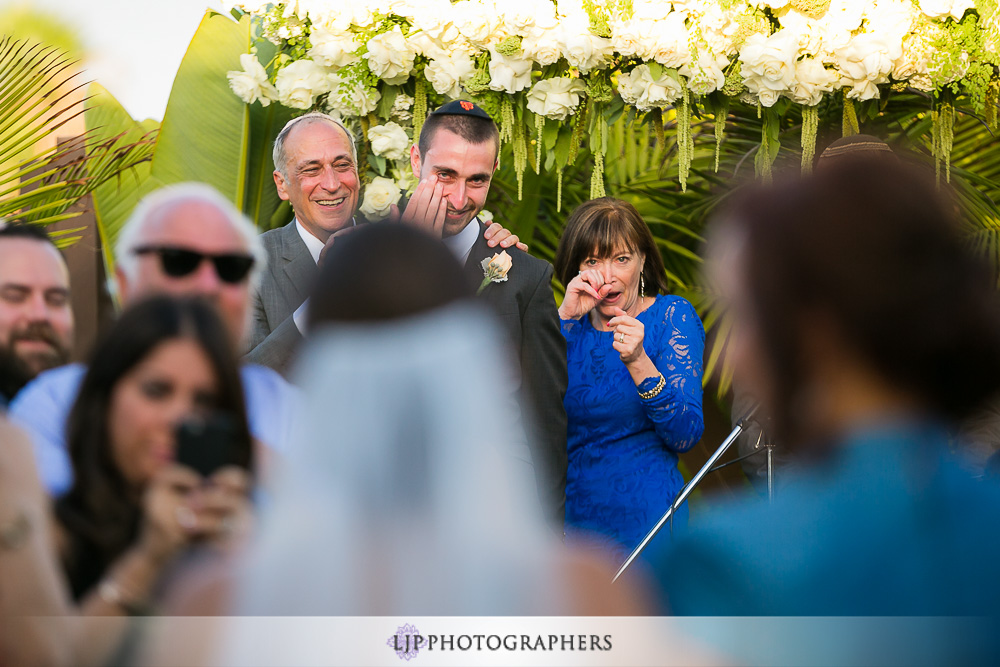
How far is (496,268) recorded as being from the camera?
1.88 meters

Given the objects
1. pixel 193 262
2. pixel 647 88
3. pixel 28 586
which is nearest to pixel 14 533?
pixel 28 586

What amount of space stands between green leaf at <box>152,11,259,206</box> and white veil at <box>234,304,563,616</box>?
3.48 feet

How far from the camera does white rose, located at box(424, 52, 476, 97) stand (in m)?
1.92

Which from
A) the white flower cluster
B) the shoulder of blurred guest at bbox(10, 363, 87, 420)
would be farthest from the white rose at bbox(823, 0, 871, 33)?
the shoulder of blurred guest at bbox(10, 363, 87, 420)

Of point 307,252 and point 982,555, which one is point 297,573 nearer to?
point 982,555

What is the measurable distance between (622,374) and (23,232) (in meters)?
1.35

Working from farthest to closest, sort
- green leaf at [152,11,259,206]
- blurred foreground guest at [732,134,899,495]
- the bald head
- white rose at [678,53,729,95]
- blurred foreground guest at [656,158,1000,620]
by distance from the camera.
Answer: green leaf at [152,11,259,206]
white rose at [678,53,729,95]
blurred foreground guest at [732,134,899,495]
the bald head
blurred foreground guest at [656,158,1000,620]

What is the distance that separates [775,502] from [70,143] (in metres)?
1.82

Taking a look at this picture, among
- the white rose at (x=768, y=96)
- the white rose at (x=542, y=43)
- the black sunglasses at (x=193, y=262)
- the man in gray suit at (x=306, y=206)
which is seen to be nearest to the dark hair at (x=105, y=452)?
the black sunglasses at (x=193, y=262)

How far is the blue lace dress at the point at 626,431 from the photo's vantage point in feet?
6.13

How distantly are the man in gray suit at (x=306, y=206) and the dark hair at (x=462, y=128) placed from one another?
172 millimetres

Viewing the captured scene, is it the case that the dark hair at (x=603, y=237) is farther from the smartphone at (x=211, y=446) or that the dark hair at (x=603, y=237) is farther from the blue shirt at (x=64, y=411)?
the smartphone at (x=211, y=446)

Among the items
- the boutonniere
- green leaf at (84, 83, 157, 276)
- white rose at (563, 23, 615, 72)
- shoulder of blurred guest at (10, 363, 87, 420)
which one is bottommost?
shoulder of blurred guest at (10, 363, 87, 420)

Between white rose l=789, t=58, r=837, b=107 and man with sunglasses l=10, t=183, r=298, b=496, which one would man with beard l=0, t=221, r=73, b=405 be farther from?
white rose l=789, t=58, r=837, b=107
